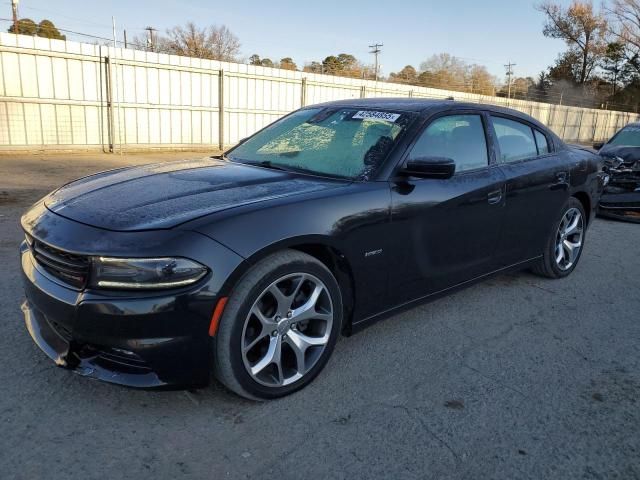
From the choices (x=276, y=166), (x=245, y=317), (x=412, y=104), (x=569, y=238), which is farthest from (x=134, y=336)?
(x=569, y=238)

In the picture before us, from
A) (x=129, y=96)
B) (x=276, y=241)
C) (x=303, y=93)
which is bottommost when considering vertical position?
(x=276, y=241)

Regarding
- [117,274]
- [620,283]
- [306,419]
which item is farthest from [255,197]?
[620,283]

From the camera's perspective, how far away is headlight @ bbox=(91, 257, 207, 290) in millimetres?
2264

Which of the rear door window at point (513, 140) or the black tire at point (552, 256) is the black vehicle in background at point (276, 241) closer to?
the rear door window at point (513, 140)

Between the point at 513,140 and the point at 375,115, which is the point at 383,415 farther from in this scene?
the point at 513,140

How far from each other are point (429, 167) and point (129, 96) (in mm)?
12624

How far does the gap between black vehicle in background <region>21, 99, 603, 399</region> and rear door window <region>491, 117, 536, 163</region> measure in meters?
0.02

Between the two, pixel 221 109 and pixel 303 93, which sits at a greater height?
pixel 303 93

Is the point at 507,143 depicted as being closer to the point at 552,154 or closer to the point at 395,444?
the point at 552,154

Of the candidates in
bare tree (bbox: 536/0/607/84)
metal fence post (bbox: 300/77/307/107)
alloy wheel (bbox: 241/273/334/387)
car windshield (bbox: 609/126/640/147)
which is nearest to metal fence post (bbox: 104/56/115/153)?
metal fence post (bbox: 300/77/307/107)

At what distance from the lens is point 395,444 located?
93.7 inches

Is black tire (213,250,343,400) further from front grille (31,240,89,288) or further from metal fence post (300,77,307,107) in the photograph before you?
metal fence post (300,77,307,107)

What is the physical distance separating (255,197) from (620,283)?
395 centimetres

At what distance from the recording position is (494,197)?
3.79m
